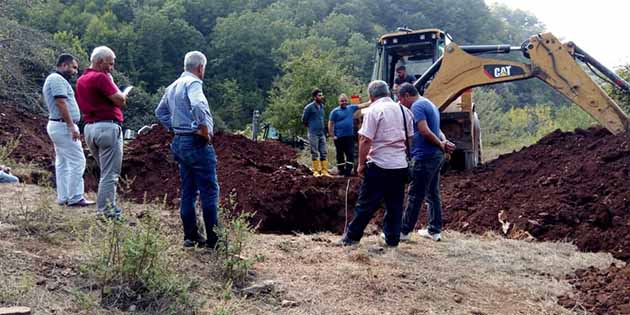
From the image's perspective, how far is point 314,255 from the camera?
6.00 metres

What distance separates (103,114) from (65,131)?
3.42ft

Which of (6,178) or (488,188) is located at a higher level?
(6,178)

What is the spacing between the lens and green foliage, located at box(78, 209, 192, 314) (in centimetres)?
418

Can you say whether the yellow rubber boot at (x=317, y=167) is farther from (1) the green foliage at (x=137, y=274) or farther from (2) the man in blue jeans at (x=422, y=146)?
(1) the green foliage at (x=137, y=274)

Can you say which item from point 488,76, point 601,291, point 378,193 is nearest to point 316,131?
point 488,76

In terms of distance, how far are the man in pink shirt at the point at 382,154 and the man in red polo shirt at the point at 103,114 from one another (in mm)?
2343

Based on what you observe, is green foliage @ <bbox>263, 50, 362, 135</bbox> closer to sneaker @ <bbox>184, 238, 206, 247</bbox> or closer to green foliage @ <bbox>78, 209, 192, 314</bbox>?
sneaker @ <bbox>184, 238, 206, 247</bbox>

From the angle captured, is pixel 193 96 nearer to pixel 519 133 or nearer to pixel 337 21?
pixel 519 133

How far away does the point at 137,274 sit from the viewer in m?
4.26

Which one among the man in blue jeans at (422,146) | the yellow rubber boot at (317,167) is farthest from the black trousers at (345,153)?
the man in blue jeans at (422,146)

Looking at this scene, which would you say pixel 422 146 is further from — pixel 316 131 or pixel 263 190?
pixel 316 131

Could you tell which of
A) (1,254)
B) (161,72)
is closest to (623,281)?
(1,254)

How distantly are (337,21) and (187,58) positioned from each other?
61.8 m

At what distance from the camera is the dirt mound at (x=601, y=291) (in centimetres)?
521
